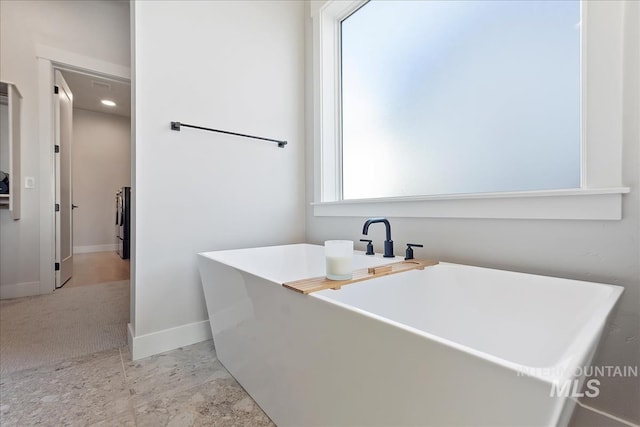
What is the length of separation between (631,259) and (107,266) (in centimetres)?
509

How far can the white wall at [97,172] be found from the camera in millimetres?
5234

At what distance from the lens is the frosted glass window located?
4.05ft

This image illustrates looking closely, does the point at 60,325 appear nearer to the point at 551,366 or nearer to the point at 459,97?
the point at 551,366

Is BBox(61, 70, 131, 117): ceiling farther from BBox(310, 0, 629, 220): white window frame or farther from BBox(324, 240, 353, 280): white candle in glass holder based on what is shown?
BBox(310, 0, 629, 220): white window frame

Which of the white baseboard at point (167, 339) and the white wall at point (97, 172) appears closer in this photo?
the white baseboard at point (167, 339)

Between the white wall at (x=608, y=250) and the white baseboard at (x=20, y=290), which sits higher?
the white wall at (x=608, y=250)

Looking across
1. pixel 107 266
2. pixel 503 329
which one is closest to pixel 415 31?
pixel 503 329

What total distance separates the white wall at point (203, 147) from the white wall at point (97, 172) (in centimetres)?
486

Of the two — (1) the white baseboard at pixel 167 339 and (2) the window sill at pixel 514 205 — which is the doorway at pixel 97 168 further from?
(2) the window sill at pixel 514 205

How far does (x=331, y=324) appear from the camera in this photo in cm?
77

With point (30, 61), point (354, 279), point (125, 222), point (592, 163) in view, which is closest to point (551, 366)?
point (354, 279)

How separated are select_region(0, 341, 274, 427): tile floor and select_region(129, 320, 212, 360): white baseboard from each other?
53 mm

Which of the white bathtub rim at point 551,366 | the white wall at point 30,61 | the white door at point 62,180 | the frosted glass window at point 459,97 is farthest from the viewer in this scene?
the white door at point 62,180

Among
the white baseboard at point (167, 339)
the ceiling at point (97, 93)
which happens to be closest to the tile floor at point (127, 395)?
the white baseboard at point (167, 339)
